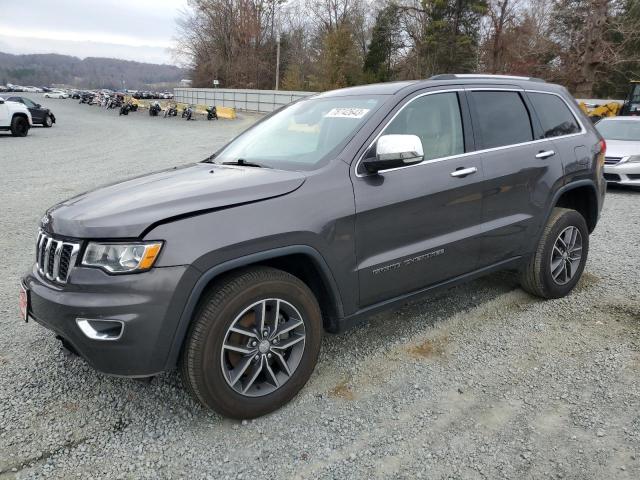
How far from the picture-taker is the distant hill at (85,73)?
155m

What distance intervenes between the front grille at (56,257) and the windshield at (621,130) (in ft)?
36.3

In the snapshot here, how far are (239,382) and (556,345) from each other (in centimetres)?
227

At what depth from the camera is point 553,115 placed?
4.19 meters

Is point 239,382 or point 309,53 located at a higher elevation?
point 309,53

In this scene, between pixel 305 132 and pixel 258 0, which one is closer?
pixel 305 132

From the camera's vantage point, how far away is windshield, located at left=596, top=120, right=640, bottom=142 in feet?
34.4

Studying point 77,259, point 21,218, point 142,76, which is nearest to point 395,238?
point 77,259

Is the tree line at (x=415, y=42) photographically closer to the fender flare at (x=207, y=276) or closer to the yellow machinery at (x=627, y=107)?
the yellow machinery at (x=627, y=107)

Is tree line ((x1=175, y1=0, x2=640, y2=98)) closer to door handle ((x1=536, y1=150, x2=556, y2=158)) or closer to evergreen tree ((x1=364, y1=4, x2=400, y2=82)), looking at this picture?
evergreen tree ((x1=364, y1=4, x2=400, y2=82))

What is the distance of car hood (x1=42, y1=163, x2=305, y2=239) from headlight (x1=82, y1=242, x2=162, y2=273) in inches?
2.0

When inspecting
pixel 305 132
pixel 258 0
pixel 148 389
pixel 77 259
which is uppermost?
pixel 258 0

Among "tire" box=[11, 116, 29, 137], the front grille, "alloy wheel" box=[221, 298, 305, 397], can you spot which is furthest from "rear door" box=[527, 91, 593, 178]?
"tire" box=[11, 116, 29, 137]

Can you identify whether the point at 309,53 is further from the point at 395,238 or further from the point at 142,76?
the point at 142,76

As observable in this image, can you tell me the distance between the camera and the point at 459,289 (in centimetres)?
456
